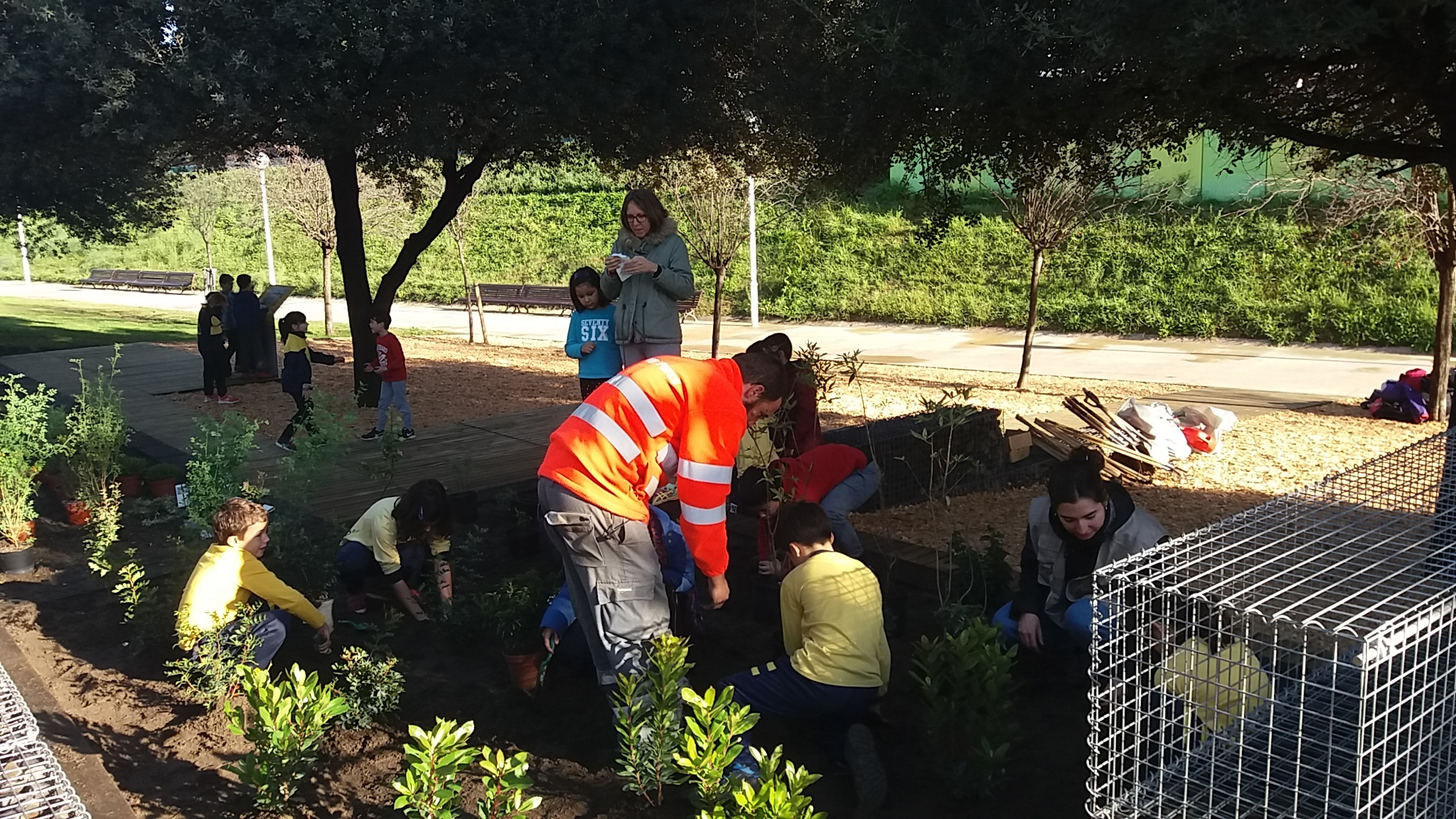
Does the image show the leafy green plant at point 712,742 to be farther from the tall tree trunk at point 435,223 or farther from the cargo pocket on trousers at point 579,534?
the tall tree trunk at point 435,223

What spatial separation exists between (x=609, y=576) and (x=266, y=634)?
179cm

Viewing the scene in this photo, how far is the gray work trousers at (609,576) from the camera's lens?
357 centimetres

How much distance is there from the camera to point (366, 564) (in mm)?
5344

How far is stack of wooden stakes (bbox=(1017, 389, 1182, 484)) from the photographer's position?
777 cm

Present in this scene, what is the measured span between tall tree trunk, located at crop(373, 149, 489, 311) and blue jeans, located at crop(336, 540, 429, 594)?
577cm

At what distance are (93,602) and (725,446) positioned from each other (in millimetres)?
4112

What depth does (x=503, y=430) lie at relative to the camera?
10.0m

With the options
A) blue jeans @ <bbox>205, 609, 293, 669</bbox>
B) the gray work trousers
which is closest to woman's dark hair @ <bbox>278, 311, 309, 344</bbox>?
blue jeans @ <bbox>205, 609, 293, 669</bbox>

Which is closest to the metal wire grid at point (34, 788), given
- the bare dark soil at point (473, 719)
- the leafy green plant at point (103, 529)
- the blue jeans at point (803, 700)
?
the bare dark soil at point (473, 719)

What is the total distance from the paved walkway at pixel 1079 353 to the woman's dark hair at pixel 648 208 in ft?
30.0

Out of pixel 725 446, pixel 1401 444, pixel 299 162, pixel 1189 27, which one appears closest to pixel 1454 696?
pixel 725 446

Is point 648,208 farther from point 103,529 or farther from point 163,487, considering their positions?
point 163,487

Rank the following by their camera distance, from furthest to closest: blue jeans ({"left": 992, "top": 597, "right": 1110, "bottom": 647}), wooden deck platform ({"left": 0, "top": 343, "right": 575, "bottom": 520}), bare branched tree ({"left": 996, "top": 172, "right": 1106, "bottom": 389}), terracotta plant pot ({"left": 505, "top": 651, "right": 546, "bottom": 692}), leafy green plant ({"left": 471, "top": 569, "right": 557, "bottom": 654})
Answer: bare branched tree ({"left": 996, "top": 172, "right": 1106, "bottom": 389}) < wooden deck platform ({"left": 0, "top": 343, "right": 575, "bottom": 520}) < leafy green plant ({"left": 471, "top": 569, "right": 557, "bottom": 654}) < terracotta plant pot ({"left": 505, "top": 651, "right": 546, "bottom": 692}) < blue jeans ({"left": 992, "top": 597, "right": 1110, "bottom": 647})

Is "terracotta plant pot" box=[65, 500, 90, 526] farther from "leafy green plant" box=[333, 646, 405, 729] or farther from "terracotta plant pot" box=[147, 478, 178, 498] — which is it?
"leafy green plant" box=[333, 646, 405, 729]
